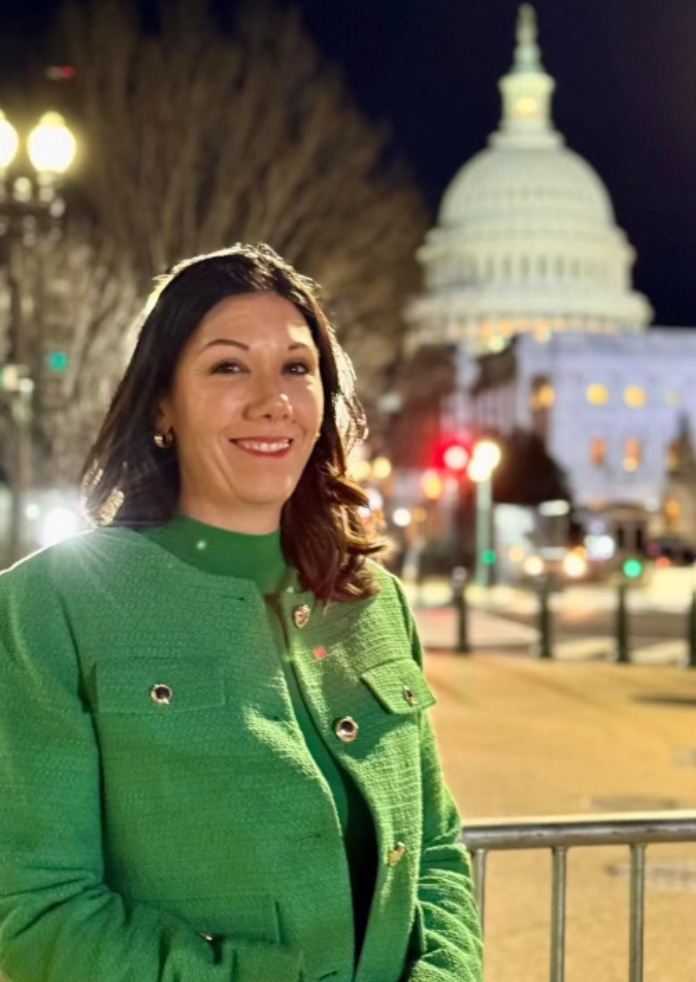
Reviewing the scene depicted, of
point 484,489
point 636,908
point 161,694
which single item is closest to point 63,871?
point 161,694

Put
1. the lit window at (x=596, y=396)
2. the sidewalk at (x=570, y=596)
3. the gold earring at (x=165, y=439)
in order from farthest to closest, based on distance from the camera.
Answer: the lit window at (x=596, y=396)
the sidewalk at (x=570, y=596)
the gold earring at (x=165, y=439)

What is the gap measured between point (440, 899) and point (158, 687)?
0.67 metres

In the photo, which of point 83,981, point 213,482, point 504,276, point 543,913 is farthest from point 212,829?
point 504,276

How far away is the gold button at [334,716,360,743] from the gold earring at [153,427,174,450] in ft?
1.84

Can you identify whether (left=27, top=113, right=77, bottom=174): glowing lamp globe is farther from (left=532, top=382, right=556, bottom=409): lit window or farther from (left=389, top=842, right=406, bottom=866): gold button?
(left=532, top=382, right=556, bottom=409): lit window

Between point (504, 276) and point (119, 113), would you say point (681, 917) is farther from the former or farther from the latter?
point (504, 276)

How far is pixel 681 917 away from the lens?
6695mm

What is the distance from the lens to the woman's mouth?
7.90 feet

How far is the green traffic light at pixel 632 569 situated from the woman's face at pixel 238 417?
32.6 metres

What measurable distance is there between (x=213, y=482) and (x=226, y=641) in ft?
0.98

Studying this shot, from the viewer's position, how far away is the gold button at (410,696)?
8.13ft

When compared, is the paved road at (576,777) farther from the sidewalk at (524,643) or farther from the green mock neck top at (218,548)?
the green mock neck top at (218,548)

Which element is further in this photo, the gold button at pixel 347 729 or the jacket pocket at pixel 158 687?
the gold button at pixel 347 729

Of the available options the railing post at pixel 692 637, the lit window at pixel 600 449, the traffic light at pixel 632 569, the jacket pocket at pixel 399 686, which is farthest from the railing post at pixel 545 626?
the lit window at pixel 600 449
